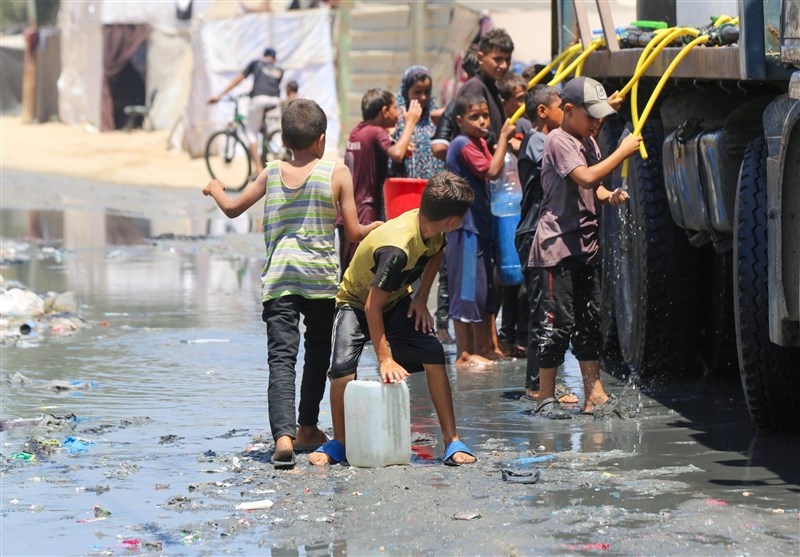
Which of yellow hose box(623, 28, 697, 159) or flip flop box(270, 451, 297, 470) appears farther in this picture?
yellow hose box(623, 28, 697, 159)

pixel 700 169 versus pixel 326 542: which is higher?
pixel 700 169

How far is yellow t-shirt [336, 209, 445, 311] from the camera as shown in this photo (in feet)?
19.9

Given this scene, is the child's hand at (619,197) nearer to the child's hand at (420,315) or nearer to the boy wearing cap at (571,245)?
the boy wearing cap at (571,245)

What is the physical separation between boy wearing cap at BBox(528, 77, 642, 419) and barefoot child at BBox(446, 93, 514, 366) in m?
1.08

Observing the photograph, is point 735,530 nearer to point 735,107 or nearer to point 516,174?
point 735,107

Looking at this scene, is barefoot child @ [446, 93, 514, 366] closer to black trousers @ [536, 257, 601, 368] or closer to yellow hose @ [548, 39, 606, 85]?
yellow hose @ [548, 39, 606, 85]

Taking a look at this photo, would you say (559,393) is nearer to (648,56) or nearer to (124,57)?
(648,56)

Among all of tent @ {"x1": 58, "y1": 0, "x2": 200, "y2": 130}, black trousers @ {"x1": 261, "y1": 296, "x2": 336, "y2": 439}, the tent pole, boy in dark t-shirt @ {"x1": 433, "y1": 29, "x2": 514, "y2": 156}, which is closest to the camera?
black trousers @ {"x1": 261, "y1": 296, "x2": 336, "y2": 439}

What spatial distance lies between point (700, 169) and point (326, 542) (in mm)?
3174

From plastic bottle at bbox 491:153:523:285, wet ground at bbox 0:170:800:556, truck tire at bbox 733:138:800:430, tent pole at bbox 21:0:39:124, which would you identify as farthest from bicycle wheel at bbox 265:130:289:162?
tent pole at bbox 21:0:39:124

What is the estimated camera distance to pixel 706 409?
7352 millimetres

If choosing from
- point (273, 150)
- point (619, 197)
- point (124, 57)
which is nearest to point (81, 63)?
point (124, 57)

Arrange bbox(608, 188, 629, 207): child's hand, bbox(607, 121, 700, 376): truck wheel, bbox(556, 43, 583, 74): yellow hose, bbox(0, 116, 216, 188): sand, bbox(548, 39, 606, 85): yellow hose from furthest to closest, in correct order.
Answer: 1. bbox(0, 116, 216, 188): sand
2. bbox(556, 43, 583, 74): yellow hose
3. bbox(548, 39, 606, 85): yellow hose
4. bbox(607, 121, 700, 376): truck wheel
5. bbox(608, 188, 629, 207): child's hand

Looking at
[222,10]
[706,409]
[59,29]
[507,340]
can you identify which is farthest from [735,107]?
[59,29]
